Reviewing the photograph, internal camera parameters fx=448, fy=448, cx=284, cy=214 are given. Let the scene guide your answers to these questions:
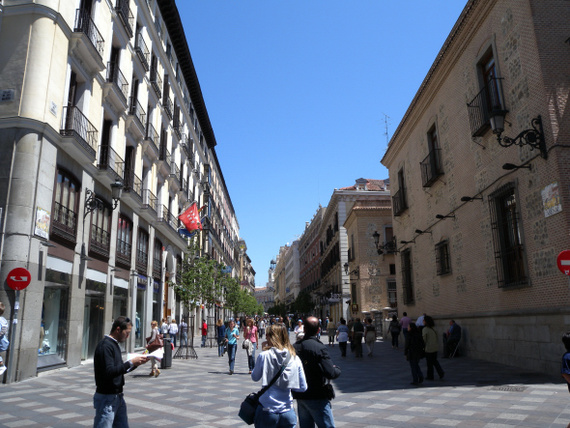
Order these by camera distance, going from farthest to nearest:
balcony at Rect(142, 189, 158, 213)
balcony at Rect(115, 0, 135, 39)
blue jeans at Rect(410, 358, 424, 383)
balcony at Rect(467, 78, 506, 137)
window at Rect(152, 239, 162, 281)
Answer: window at Rect(152, 239, 162, 281) < balcony at Rect(142, 189, 158, 213) < balcony at Rect(115, 0, 135, 39) < balcony at Rect(467, 78, 506, 137) < blue jeans at Rect(410, 358, 424, 383)

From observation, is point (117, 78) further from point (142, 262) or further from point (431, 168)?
point (431, 168)

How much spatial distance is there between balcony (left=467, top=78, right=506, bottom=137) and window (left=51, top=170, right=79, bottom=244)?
13.2 m

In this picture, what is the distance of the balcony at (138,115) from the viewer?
68.1ft

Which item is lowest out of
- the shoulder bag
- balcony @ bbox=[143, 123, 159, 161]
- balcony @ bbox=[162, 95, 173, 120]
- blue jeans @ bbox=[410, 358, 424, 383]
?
blue jeans @ bbox=[410, 358, 424, 383]

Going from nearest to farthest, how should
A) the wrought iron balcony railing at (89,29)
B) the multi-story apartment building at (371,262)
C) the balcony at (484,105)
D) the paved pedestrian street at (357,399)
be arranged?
the paved pedestrian street at (357,399)
the balcony at (484,105)
the wrought iron balcony railing at (89,29)
the multi-story apartment building at (371,262)

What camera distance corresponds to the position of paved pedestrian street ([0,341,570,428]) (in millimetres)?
7117

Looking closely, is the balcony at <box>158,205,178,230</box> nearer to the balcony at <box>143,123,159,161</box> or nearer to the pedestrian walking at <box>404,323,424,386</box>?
the balcony at <box>143,123,159,161</box>

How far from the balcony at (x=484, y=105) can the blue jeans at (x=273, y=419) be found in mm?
11621

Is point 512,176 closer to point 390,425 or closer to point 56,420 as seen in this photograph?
point 390,425

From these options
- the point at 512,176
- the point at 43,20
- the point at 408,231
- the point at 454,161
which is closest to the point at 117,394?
the point at 512,176

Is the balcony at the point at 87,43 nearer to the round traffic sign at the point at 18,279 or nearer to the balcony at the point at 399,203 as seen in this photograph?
the round traffic sign at the point at 18,279

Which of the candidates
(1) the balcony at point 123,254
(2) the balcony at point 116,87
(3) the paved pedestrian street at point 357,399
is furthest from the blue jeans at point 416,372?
(2) the balcony at point 116,87

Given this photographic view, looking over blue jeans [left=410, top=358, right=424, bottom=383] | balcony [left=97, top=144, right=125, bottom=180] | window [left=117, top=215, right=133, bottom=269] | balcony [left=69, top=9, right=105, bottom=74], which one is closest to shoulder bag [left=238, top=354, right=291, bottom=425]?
blue jeans [left=410, top=358, right=424, bottom=383]

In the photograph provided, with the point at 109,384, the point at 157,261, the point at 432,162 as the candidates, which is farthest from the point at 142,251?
the point at 109,384
